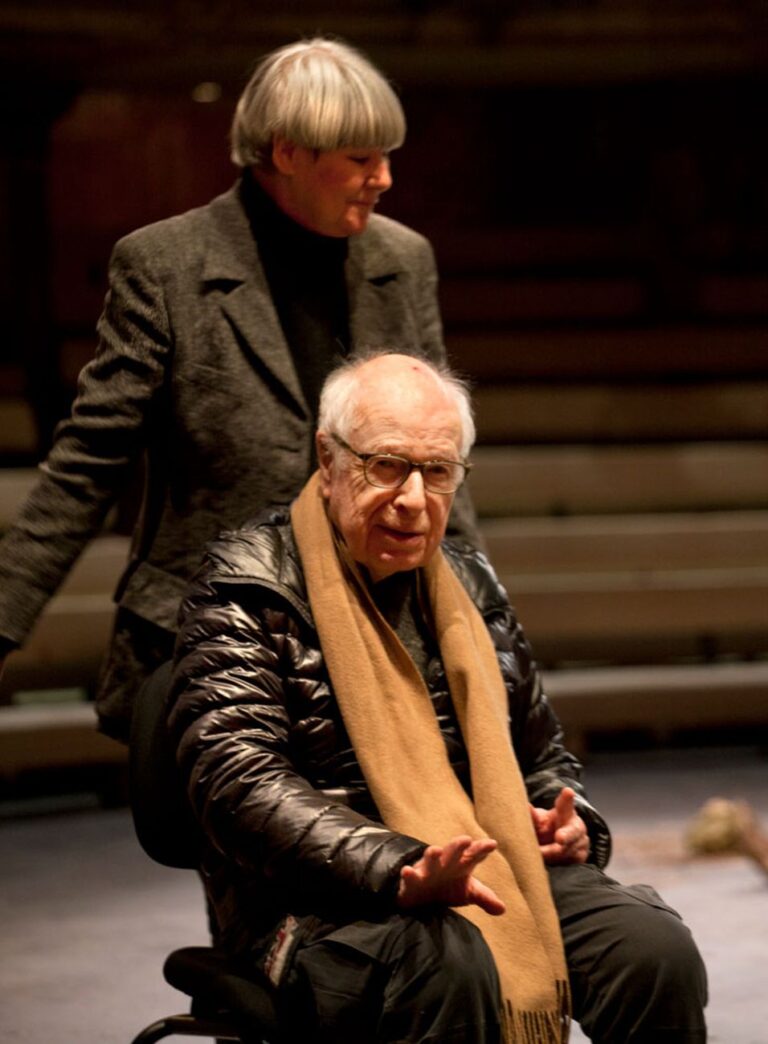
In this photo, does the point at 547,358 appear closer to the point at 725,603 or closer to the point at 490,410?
the point at 490,410

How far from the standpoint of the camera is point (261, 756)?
209 centimetres

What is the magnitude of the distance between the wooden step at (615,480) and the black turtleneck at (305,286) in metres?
3.19

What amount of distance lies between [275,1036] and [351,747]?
1.31 ft

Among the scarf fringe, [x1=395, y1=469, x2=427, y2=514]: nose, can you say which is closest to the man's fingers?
the scarf fringe

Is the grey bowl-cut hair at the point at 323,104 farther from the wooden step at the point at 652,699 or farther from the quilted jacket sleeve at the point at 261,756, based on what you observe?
the wooden step at the point at 652,699

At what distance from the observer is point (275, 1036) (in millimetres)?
1989

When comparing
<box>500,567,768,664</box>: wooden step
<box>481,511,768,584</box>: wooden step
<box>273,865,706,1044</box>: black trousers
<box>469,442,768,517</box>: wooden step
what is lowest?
<box>500,567,768,664</box>: wooden step

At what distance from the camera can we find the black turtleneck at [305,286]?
104 inches

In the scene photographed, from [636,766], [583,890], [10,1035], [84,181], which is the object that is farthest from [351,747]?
[84,181]

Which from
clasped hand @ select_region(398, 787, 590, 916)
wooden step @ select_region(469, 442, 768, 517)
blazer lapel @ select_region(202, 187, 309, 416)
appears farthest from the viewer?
wooden step @ select_region(469, 442, 768, 517)

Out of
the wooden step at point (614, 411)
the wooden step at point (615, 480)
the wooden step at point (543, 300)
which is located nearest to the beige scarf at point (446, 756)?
the wooden step at point (615, 480)

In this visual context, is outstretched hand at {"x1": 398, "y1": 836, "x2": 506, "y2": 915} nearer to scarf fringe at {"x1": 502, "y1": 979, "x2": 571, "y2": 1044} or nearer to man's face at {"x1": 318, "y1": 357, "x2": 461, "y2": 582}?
scarf fringe at {"x1": 502, "y1": 979, "x2": 571, "y2": 1044}

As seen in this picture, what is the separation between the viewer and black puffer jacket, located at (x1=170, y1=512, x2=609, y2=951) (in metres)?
2.02

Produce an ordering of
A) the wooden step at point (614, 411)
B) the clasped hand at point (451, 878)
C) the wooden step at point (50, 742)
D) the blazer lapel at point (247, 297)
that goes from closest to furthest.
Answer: the clasped hand at point (451, 878) < the blazer lapel at point (247, 297) < the wooden step at point (50, 742) < the wooden step at point (614, 411)
